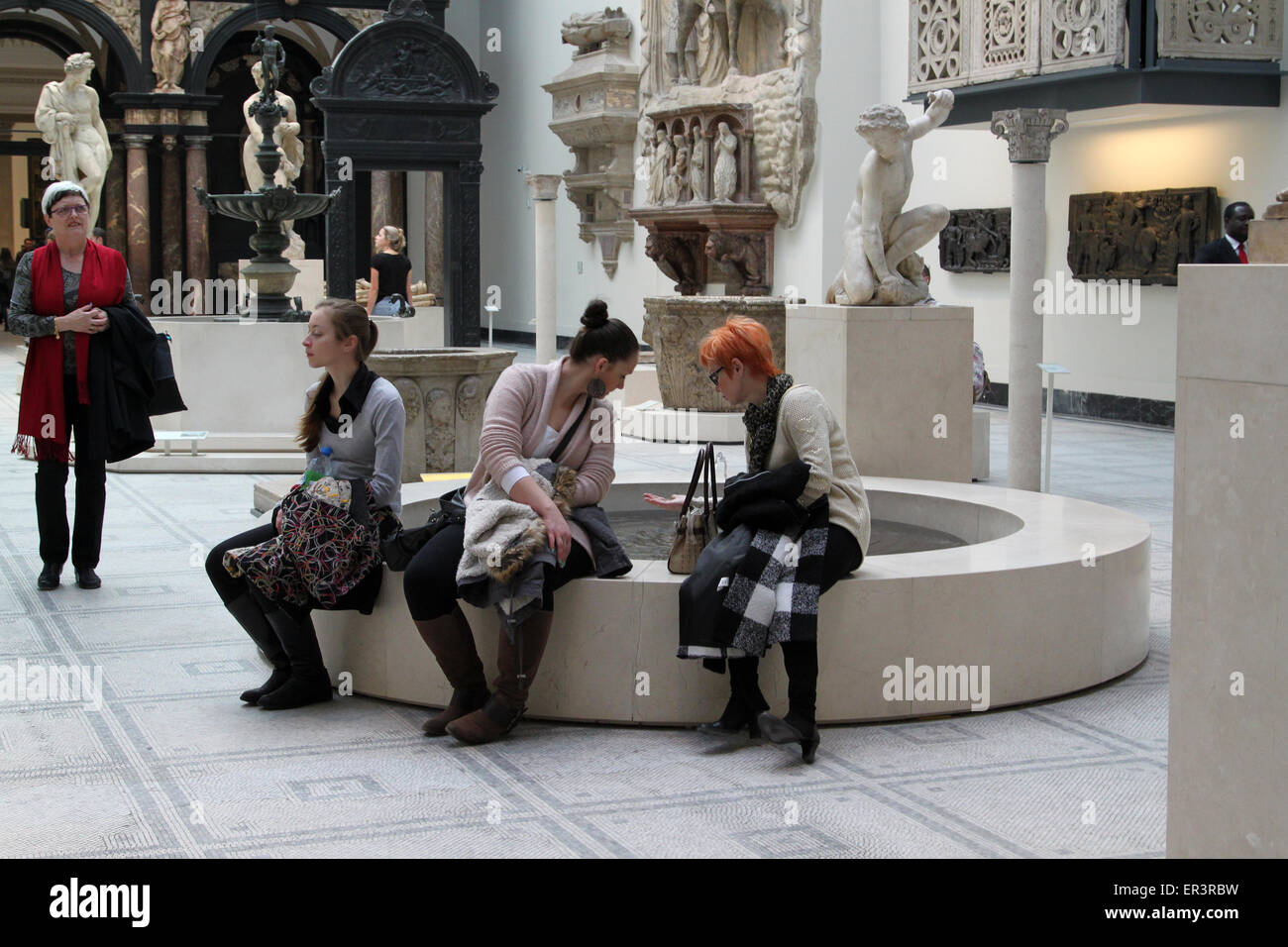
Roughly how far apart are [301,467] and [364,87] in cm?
790

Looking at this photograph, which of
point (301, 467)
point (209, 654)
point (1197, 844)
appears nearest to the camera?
point (1197, 844)

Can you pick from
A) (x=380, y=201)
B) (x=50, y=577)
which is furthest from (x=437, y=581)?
(x=380, y=201)

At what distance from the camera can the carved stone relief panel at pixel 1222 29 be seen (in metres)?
12.9

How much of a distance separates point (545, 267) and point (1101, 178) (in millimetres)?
5431

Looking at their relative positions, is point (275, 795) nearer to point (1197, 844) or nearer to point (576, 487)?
point (576, 487)

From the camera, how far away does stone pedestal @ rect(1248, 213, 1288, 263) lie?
2.98 metres

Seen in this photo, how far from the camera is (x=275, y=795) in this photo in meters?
4.44

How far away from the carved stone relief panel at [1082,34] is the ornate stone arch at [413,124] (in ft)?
22.3

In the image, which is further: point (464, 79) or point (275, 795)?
point (464, 79)

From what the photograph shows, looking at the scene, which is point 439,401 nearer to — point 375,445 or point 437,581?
point 375,445

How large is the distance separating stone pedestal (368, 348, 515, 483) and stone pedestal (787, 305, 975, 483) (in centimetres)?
235

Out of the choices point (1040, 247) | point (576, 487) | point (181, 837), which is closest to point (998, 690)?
point (576, 487)

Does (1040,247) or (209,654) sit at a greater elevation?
(1040,247)

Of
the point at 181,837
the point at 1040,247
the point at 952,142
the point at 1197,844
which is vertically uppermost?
the point at 952,142
